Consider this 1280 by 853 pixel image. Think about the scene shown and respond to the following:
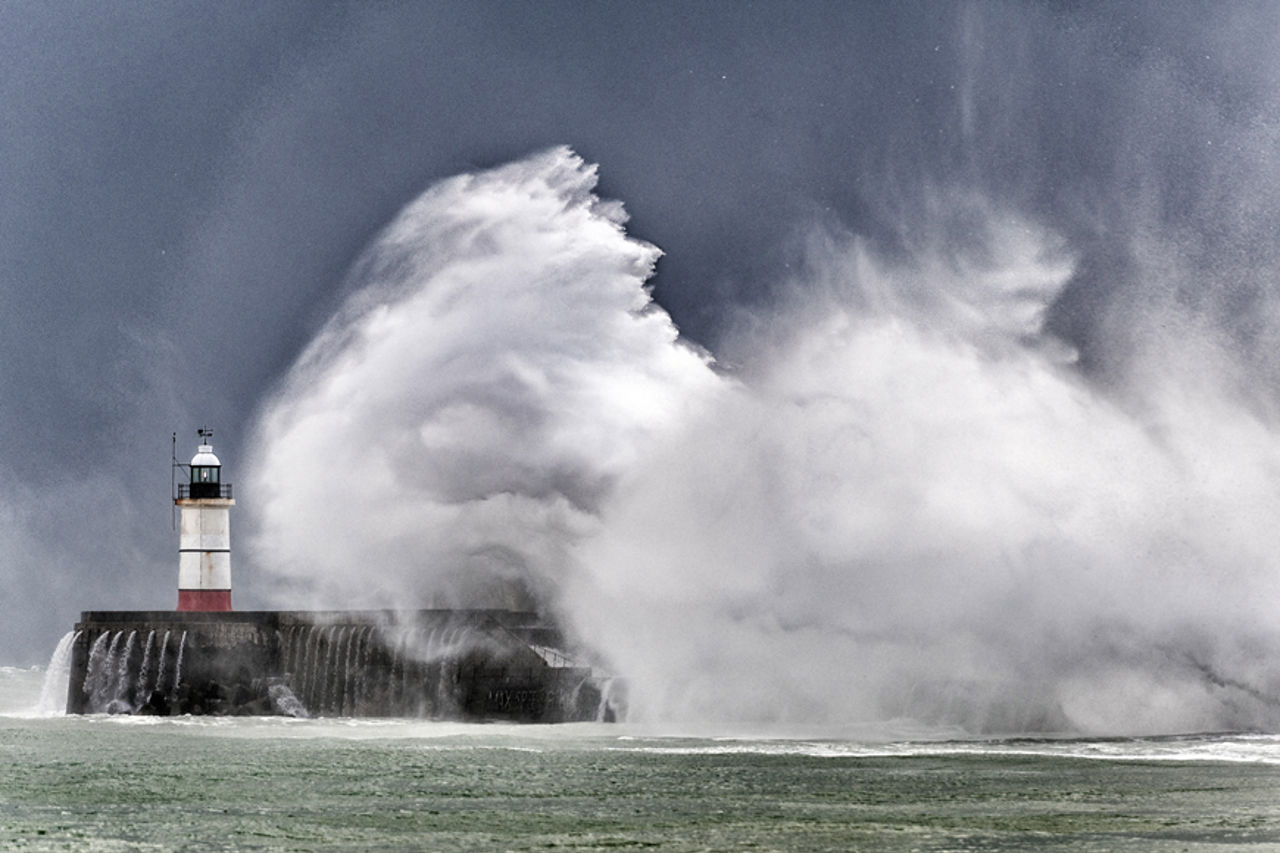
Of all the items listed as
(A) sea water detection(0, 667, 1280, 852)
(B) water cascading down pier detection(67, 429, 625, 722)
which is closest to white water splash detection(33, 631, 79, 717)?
(B) water cascading down pier detection(67, 429, 625, 722)

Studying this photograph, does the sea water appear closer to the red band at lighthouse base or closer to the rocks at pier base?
the rocks at pier base

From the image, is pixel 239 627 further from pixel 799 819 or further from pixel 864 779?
pixel 799 819

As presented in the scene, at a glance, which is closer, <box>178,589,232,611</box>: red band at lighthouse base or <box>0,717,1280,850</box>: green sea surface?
<box>0,717,1280,850</box>: green sea surface

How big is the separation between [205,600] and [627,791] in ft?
96.9

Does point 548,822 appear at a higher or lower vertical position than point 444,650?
lower

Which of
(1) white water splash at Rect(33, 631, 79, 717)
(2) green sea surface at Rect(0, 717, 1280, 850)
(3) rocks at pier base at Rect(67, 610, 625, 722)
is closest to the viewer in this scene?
(2) green sea surface at Rect(0, 717, 1280, 850)

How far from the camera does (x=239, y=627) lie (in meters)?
59.2

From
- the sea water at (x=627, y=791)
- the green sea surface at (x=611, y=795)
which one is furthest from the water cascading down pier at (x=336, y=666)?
the green sea surface at (x=611, y=795)

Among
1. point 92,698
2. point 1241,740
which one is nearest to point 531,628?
point 92,698

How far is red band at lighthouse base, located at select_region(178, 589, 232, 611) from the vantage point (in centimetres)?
6581

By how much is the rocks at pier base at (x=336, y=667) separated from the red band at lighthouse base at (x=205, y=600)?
14.3ft

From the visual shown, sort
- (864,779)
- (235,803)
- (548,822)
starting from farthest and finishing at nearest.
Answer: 1. (864,779)
2. (235,803)
3. (548,822)

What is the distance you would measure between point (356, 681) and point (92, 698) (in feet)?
26.5

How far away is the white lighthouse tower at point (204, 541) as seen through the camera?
217 feet
